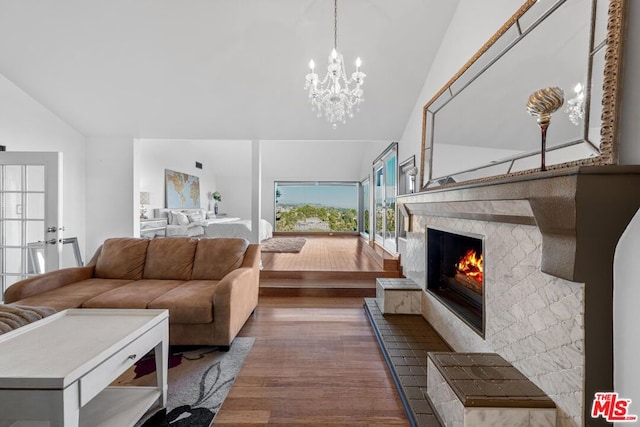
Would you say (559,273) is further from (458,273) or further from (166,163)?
(166,163)

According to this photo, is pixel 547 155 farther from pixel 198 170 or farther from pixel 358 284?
pixel 198 170

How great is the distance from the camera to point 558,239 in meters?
1.18

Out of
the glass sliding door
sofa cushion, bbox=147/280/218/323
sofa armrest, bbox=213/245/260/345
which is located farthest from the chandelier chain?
the glass sliding door

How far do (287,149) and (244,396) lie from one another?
7.38m

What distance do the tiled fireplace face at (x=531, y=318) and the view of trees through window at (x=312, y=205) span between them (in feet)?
25.3

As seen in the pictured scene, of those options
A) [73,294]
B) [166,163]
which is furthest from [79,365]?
[166,163]

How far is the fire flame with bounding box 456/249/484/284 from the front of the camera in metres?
2.20

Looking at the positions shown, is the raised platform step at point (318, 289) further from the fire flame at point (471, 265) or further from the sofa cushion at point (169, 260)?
the fire flame at point (471, 265)

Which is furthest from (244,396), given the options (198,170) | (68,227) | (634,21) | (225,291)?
(198,170)

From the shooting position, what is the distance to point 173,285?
278cm

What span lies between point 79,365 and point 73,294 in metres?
1.81

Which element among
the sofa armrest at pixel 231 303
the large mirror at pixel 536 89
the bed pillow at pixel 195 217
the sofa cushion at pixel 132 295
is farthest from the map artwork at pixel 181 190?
the large mirror at pixel 536 89

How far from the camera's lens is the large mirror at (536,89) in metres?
1.18

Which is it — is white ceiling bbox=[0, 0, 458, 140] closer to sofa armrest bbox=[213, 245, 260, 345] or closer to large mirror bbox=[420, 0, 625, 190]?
large mirror bbox=[420, 0, 625, 190]
